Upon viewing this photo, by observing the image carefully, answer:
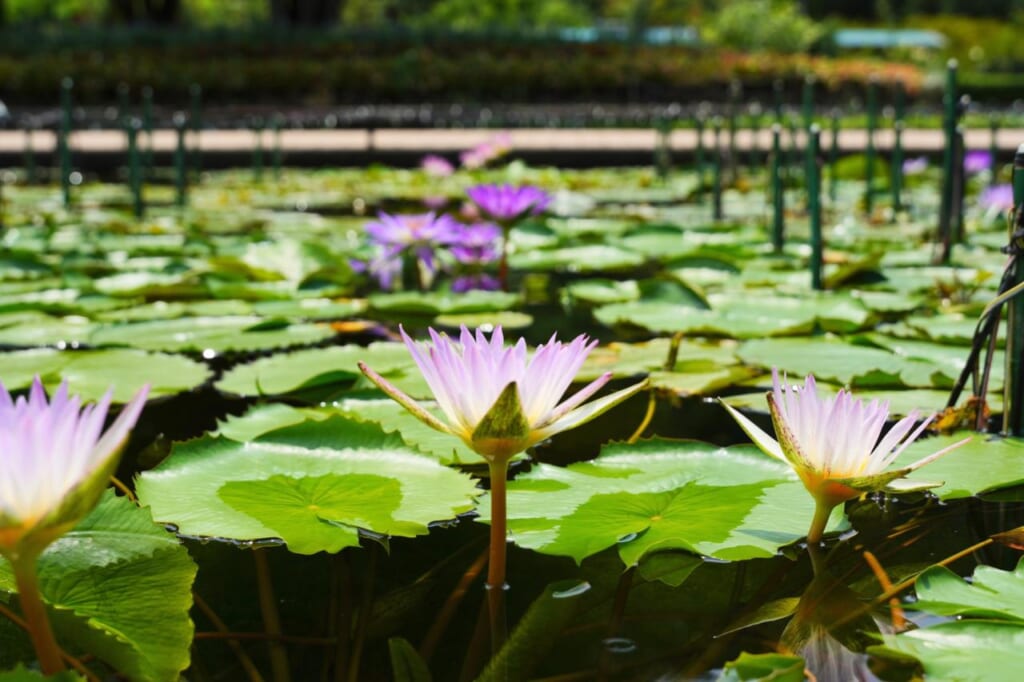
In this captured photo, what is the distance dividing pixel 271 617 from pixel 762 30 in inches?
662

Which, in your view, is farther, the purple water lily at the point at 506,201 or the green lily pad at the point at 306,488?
the purple water lily at the point at 506,201

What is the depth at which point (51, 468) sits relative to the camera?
0.58 m

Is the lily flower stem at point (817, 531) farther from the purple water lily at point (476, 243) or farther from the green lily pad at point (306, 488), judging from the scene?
the purple water lily at point (476, 243)

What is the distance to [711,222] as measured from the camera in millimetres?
3230

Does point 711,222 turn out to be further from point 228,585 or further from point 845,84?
point 845,84

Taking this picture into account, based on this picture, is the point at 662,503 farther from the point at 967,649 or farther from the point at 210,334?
the point at 210,334

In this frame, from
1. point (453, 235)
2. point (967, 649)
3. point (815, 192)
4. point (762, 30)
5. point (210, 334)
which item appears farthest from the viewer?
point (762, 30)

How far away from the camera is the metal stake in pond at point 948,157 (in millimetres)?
2135

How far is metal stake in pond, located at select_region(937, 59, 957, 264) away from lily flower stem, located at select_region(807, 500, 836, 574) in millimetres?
1435

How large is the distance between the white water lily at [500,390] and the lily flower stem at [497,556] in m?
0.02

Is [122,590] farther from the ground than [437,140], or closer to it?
closer to it

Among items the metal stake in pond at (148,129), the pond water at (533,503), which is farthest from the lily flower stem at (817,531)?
the metal stake in pond at (148,129)

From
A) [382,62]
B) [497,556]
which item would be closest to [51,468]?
[497,556]

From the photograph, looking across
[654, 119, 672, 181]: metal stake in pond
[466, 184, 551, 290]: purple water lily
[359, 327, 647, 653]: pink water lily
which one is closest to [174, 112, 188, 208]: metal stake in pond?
[466, 184, 551, 290]: purple water lily
